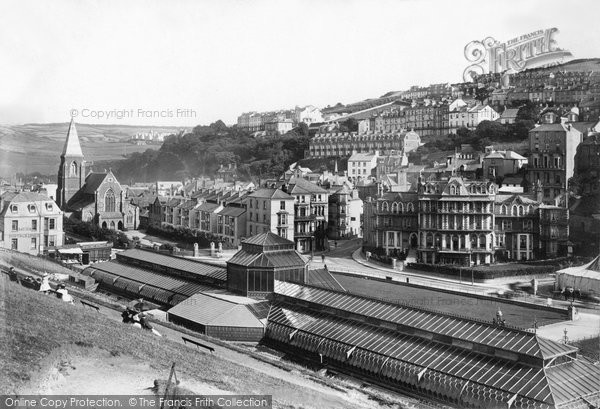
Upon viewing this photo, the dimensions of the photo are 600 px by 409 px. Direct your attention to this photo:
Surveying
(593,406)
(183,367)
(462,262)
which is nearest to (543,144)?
(462,262)

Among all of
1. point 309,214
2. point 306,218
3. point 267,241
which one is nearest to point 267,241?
point 267,241

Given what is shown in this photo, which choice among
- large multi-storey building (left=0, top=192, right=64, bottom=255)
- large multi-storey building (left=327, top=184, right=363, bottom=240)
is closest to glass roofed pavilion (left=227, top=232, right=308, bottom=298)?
large multi-storey building (left=0, top=192, right=64, bottom=255)

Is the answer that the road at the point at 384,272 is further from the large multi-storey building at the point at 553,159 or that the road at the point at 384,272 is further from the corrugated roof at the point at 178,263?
the large multi-storey building at the point at 553,159

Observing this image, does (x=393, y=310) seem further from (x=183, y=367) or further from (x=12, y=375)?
(x=12, y=375)

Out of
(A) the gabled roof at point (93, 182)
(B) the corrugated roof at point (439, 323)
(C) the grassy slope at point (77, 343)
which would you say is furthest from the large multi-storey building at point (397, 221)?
(C) the grassy slope at point (77, 343)

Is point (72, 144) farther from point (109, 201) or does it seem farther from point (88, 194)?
point (109, 201)

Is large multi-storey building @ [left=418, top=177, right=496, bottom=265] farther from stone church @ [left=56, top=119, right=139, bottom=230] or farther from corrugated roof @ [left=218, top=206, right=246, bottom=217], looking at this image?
stone church @ [left=56, top=119, right=139, bottom=230]
